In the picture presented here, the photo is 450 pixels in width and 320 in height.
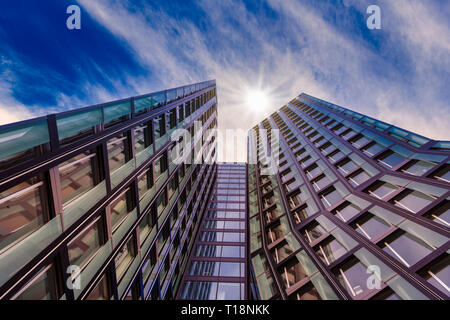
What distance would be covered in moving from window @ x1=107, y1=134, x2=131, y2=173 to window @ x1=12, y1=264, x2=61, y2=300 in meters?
5.00

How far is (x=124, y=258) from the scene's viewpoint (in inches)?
471

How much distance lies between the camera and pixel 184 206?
2417cm

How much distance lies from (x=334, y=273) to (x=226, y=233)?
25.2 m

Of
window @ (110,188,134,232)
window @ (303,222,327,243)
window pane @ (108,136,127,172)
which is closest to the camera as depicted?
window pane @ (108,136,127,172)

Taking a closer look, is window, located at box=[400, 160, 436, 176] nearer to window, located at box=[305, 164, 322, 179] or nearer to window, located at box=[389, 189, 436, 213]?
window, located at box=[389, 189, 436, 213]

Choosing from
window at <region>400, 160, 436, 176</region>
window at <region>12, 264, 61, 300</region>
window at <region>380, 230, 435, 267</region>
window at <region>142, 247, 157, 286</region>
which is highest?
window at <region>400, 160, 436, 176</region>

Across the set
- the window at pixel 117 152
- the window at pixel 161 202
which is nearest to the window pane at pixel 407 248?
the window at pixel 117 152

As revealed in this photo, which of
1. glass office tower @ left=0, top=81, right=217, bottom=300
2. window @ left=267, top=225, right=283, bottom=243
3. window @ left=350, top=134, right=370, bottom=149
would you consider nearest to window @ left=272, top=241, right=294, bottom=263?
window @ left=267, top=225, right=283, bottom=243

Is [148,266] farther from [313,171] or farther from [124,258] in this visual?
[313,171]

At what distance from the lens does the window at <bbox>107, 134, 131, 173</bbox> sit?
1033cm

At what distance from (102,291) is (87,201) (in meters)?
5.42

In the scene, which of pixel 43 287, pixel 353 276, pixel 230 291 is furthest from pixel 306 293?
pixel 230 291

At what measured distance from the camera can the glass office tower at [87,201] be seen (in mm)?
5684
